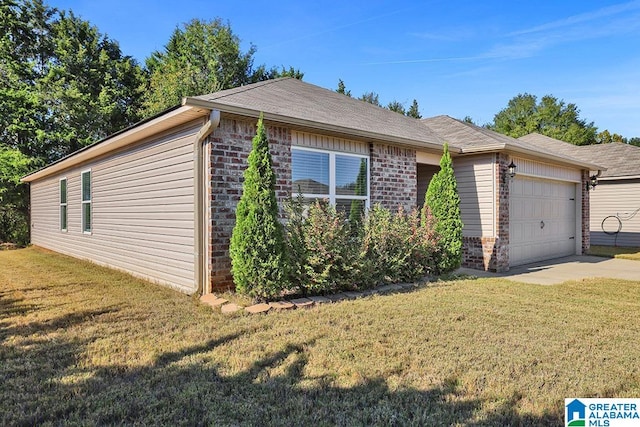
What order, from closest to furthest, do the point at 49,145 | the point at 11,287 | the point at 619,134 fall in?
1. the point at 11,287
2. the point at 49,145
3. the point at 619,134

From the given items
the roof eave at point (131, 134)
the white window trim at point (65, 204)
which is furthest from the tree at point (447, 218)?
the white window trim at point (65, 204)

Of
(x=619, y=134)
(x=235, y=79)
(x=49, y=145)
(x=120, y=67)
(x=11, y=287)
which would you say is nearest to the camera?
(x=11, y=287)

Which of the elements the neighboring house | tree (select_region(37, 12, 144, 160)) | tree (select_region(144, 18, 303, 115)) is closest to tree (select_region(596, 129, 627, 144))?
the neighboring house

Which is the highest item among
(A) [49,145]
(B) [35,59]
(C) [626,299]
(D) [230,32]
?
(D) [230,32]

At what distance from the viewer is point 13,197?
58.1 ft

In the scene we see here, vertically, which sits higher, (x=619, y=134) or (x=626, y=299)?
(x=619, y=134)

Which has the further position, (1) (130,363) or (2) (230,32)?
(2) (230,32)

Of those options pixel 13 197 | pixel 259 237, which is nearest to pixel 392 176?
pixel 259 237

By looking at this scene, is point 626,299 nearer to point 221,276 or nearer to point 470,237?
point 470,237

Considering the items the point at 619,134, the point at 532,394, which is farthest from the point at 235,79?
the point at 619,134

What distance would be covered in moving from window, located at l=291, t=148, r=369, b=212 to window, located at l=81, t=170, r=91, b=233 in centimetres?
678

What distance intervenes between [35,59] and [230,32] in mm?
11015

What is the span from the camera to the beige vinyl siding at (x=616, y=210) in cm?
1494

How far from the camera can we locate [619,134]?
35.2m
